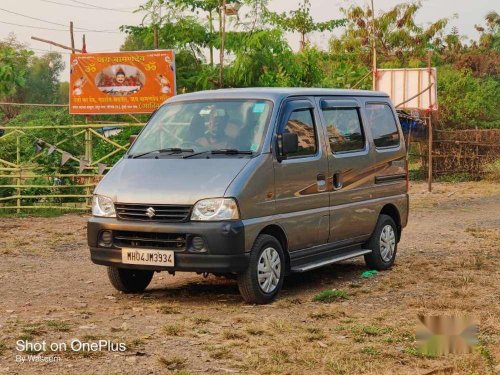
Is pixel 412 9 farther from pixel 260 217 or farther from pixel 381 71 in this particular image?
pixel 260 217

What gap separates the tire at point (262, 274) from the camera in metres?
8.29

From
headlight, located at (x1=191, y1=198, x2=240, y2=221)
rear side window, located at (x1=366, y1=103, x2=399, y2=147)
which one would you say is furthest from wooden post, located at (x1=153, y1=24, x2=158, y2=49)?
headlight, located at (x1=191, y1=198, x2=240, y2=221)

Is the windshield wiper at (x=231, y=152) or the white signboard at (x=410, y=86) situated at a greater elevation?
the white signboard at (x=410, y=86)

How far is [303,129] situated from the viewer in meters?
9.24

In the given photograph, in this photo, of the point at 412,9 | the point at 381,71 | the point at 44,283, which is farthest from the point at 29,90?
the point at 44,283

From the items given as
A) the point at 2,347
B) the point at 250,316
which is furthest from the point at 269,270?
the point at 2,347

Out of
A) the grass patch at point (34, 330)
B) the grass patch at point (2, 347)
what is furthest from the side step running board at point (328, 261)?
the grass patch at point (2, 347)

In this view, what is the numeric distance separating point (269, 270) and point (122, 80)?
12.3 metres

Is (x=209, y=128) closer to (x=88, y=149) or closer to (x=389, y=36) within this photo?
(x=88, y=149)

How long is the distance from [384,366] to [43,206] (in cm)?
1316

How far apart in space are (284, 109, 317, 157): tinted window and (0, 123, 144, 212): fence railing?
924cm

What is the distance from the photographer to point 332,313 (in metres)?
7.89

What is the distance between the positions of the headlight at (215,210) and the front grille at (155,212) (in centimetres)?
9

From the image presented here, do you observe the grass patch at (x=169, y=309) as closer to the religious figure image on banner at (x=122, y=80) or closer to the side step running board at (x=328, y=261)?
the side step running board at (x=328, y=261)
